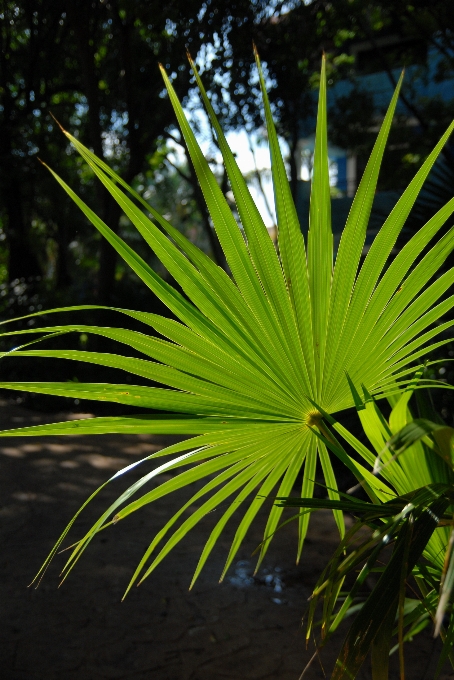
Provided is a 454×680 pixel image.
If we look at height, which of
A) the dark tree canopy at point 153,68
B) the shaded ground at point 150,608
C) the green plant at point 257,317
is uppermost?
the dark tree canopy at point 153,68

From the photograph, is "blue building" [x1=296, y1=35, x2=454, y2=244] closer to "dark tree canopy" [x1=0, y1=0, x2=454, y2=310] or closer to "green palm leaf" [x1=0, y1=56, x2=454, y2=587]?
"dark tree canopy" [x1=0, y1=0, x2=454, y2=310]

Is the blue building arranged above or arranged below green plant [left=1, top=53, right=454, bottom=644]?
above

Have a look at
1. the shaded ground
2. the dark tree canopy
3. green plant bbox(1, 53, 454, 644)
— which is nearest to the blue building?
the dark tree canopy

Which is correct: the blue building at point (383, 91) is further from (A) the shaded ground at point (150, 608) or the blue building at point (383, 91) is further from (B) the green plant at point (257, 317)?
(B) the green plant at point (257, 317)


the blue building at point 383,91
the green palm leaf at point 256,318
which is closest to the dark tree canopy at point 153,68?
the blue building at point 383,91

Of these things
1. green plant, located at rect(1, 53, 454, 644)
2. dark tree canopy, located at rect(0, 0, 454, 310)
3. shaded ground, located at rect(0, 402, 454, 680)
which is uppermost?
dark tree canopy, located at rect(0, 0, 454, 310)

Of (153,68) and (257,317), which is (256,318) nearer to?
(257,317)

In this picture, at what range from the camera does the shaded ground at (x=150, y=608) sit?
9.52 feet

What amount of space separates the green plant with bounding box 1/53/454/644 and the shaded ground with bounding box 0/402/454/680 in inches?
74.8

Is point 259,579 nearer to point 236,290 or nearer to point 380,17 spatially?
point 236,290

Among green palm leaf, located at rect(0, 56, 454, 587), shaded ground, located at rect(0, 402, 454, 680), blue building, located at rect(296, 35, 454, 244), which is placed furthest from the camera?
blue building, located at rect(296, 35, 454, 244)

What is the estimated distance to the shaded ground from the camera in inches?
114

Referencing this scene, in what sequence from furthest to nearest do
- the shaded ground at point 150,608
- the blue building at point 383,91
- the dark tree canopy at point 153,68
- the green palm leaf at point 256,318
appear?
the blue building at point 383,91
the dark tree canopy at point 153,68
the shaded ground at point 150,608
the green palm leaf at point 256,318

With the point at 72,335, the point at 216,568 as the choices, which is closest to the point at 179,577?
the point at 216,568
